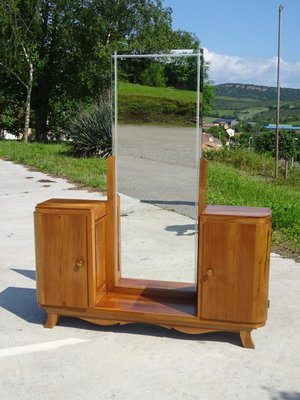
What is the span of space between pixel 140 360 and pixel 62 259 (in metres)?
0.87

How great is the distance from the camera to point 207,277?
3.59 metres

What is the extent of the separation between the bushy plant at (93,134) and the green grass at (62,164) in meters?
0.52

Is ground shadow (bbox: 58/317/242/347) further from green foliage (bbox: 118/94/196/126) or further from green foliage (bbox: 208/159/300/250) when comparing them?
green foliage (bbox: 208/159/300/250)

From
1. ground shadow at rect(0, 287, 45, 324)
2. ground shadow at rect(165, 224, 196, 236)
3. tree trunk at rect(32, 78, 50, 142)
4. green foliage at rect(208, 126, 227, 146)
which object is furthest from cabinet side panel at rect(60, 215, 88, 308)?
tree trunk at rect(32, 78, 50, 142)

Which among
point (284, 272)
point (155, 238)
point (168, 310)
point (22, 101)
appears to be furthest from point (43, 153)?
point (22, 101)

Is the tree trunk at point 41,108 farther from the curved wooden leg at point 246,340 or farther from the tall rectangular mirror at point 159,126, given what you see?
the curved wooden leg at point 246,340

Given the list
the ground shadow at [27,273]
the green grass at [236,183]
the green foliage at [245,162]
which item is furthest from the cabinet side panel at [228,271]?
the green foliage at [245,162]

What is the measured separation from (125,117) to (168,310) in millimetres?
1400

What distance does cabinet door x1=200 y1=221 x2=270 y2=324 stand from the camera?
3.49 metres

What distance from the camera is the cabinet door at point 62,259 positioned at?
3.73m

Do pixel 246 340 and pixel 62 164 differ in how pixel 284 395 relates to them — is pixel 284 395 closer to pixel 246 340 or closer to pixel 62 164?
pixel 246 340

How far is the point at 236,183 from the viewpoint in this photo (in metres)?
11.0

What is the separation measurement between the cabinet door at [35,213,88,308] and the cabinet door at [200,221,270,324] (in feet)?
2.65

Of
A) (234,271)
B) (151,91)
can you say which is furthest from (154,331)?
(151,91)
